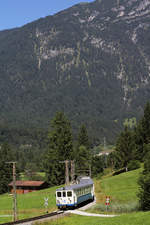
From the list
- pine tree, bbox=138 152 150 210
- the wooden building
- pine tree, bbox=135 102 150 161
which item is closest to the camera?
pine tree, bbox=138 152 150 210

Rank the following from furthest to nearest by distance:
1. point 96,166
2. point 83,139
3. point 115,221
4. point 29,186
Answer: point 96,166 < point 83,139 < point 29,186 < point 115,221

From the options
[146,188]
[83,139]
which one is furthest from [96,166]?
[146,188]

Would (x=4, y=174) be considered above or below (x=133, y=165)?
below

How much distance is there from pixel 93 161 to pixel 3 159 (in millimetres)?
31226

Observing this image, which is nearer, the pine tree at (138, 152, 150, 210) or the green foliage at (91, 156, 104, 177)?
the pine tree at (138, 152, 150, 210)

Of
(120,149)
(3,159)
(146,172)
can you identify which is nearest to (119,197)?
(146,172)

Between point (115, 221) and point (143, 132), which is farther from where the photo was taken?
point (143, 132)

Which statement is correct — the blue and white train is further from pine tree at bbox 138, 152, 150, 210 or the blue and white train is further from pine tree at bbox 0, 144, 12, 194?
pine tree at bbox 0, 144, 12, 194

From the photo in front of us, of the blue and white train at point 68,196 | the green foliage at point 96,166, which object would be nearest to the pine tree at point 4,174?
the green foliage at point 96,166

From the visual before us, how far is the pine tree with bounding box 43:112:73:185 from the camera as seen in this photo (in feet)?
294

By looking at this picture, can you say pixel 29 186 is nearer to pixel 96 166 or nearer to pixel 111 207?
pixel 96 166

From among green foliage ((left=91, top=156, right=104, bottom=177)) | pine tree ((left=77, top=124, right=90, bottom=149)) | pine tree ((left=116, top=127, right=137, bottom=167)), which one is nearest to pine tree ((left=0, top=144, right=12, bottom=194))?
pine tree ((left=77, top=124, right=90, bottom=149))

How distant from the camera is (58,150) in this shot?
303 feet

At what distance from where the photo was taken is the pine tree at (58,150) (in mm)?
89650
